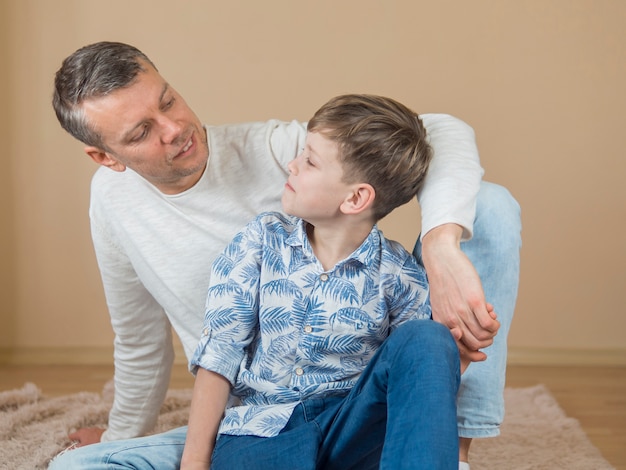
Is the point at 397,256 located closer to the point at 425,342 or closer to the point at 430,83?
the point at 425,342

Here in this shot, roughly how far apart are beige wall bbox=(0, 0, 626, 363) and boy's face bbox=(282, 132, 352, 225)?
4.75ft

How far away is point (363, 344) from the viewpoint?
150 cm

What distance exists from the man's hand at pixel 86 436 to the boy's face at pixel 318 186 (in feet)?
3.40

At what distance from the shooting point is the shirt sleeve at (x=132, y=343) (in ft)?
6.20

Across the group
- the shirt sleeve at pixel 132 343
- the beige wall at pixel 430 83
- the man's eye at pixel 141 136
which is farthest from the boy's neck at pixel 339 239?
the beige wall at pixel 430 83

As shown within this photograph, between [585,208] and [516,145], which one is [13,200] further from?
[585,208]

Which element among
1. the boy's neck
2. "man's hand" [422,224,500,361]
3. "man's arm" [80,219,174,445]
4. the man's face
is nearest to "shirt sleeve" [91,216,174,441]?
"man's arm" [80,219,174,445]

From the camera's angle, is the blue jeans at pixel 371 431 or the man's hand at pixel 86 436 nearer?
the blue jeans at pixel 371 431

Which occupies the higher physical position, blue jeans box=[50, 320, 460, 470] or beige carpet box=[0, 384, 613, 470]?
blue jeans box=[50, 320, 460, 470]

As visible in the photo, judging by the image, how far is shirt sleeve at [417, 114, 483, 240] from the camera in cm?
142

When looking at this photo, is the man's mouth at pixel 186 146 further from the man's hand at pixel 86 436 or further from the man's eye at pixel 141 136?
the man's hand at pixel 86 436

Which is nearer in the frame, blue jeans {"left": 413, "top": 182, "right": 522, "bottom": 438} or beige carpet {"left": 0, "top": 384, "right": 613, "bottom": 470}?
blue jeans {"left": 413, "top": 182, "right": 522, "bottom": 438}

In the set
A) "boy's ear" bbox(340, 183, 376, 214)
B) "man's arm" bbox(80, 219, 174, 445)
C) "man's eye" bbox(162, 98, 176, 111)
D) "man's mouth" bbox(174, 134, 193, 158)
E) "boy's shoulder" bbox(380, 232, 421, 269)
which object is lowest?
"man's arm" bbox(80, 219, 174, 445)

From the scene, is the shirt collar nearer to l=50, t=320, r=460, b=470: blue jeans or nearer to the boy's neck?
the boy's neck
